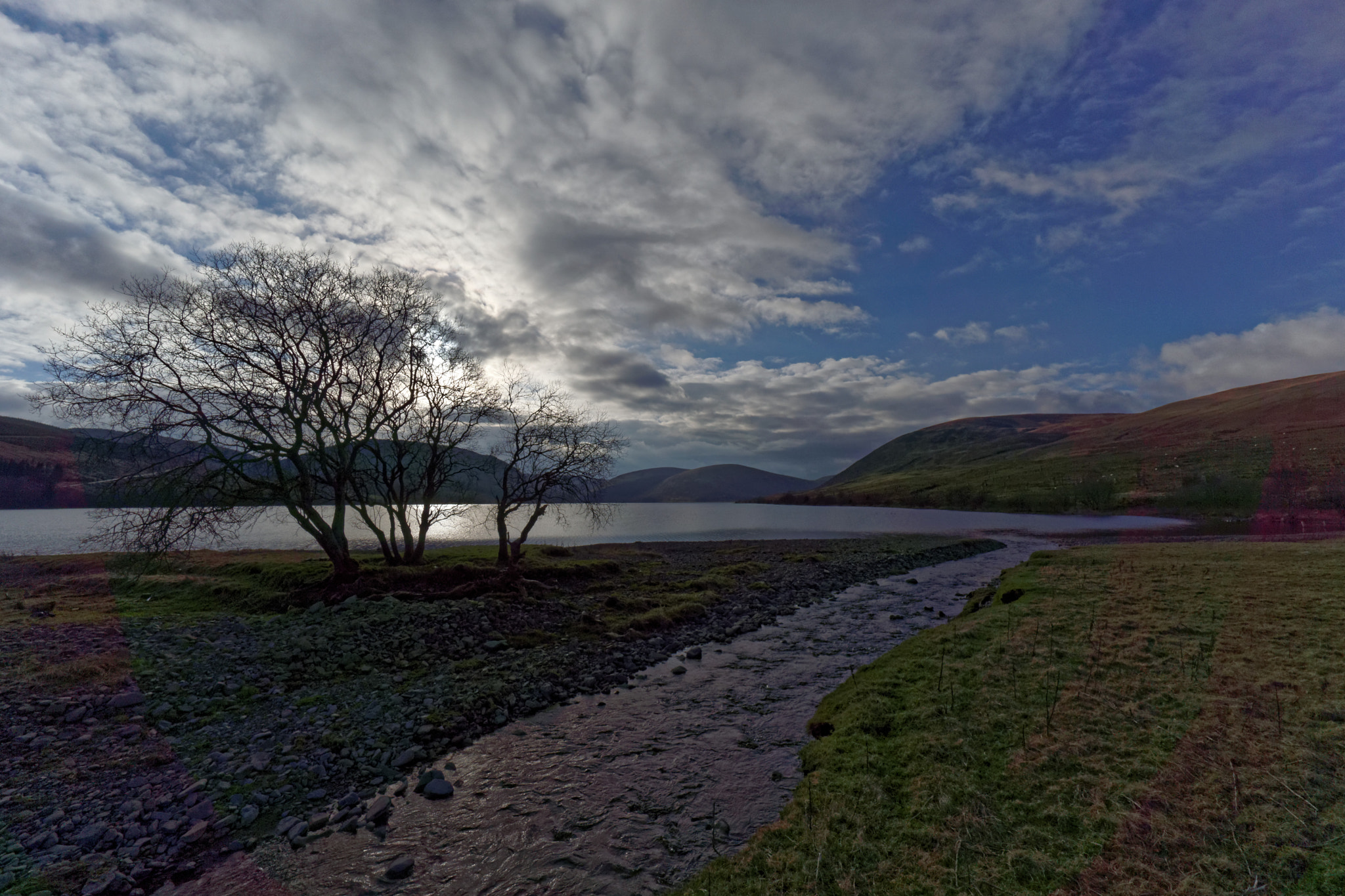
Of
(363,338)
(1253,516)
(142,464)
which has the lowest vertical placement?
(1253,516)

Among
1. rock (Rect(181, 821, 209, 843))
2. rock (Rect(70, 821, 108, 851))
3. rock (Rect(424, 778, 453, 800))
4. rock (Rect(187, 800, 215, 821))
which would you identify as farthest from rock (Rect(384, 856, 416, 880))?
rock (Rect(70, 821, 108, 851))

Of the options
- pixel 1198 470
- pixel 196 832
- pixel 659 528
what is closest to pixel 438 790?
pixel 196 832

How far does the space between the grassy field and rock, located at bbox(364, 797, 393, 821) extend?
6.81m

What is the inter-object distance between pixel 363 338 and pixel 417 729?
23.9 metres

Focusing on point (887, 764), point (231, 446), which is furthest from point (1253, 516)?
point (231, 446)

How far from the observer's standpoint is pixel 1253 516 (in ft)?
266

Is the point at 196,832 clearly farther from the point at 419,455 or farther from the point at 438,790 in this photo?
the point at 419,455

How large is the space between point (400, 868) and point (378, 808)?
2122 millimetres

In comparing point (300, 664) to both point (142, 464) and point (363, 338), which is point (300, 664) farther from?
point (363, 338)

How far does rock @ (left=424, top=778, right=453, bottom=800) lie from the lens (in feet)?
36.4

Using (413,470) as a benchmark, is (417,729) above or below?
below

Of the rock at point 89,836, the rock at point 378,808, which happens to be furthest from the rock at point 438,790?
the rock at point 89,836

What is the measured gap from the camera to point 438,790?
36.6 ft

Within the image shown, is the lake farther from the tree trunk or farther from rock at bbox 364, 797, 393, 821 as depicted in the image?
rock at bbox 364, 797, 393, 821
